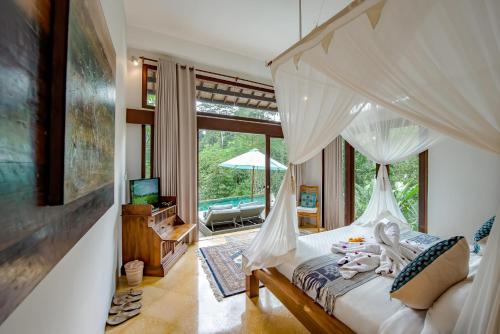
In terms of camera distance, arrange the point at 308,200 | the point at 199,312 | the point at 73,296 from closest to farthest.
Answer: the point at 73,296 < the point at 199,312 < the point at 308,200

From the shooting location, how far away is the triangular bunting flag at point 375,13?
3.73 feet

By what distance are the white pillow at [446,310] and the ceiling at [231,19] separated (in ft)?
10.1

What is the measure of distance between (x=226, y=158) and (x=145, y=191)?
198cm

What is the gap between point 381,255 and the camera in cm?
170

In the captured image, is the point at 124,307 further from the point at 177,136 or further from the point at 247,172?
the point at 247,172

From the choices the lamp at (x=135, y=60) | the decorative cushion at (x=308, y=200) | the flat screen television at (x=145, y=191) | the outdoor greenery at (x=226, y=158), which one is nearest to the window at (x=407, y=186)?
the decorative cushion at (x=308, y=200)

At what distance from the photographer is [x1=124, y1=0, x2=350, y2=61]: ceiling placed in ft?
8.82

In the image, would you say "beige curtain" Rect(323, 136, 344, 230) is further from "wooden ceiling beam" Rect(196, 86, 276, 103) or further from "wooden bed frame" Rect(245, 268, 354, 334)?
"wooden bed frame" Rect(245, 268, 354, 334)

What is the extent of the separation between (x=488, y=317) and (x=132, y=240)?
295 cm

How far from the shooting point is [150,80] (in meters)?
3.64

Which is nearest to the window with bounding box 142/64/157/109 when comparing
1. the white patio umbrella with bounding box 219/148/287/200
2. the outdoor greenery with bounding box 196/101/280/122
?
the outdoor greenery with bounding box 196/101/280/122

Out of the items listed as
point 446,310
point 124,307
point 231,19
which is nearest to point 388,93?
point 446,310

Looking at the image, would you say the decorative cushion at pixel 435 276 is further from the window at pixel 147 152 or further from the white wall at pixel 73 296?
the window at pixel 147 152

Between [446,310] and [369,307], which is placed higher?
[446,310]
